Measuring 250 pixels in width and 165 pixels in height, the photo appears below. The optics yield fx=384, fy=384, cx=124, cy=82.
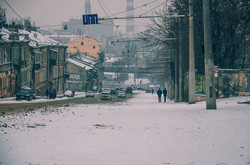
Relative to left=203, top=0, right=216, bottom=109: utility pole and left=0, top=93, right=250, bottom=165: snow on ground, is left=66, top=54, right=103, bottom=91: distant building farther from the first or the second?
left=0, top=93, right=250, bottom=165: snow on ground

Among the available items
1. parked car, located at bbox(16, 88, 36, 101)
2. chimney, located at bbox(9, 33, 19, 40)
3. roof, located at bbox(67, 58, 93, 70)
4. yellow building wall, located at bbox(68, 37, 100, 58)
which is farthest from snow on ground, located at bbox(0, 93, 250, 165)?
yellow building wall, located at bbox(68, 37, 100, 58)

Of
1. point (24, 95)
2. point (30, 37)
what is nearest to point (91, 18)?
point (24, 95)

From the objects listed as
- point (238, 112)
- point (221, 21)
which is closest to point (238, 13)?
point (221, 21)

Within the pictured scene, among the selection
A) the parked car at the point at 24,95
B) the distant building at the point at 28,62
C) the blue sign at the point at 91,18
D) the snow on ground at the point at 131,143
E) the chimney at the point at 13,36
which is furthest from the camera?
the chimney at the point at 13,36

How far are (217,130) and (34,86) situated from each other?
5894cm

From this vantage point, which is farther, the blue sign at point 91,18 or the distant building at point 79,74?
the distant building at point 79,74

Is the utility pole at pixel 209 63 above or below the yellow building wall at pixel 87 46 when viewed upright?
below

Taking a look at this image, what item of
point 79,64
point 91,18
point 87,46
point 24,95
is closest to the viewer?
point 91,18

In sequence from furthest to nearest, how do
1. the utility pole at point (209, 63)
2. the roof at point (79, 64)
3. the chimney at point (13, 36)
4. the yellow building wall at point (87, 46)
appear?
the yellow building wall at point (87, 46), the roof at point (79, 64), the chimney at point (13, 36), the utility pole at point (209, 63)

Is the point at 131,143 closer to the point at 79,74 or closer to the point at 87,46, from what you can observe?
the point at 79,74

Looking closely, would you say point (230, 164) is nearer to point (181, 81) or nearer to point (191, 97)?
point (191, 97)

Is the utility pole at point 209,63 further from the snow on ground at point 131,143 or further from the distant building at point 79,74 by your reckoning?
the distant building at point 79,74

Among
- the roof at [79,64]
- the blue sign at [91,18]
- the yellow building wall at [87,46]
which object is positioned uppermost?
the yellow building wall at [87,46]

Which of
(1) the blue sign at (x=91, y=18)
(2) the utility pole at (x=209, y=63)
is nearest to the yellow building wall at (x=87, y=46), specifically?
(1) the blue sign at (x=91, y=18)
